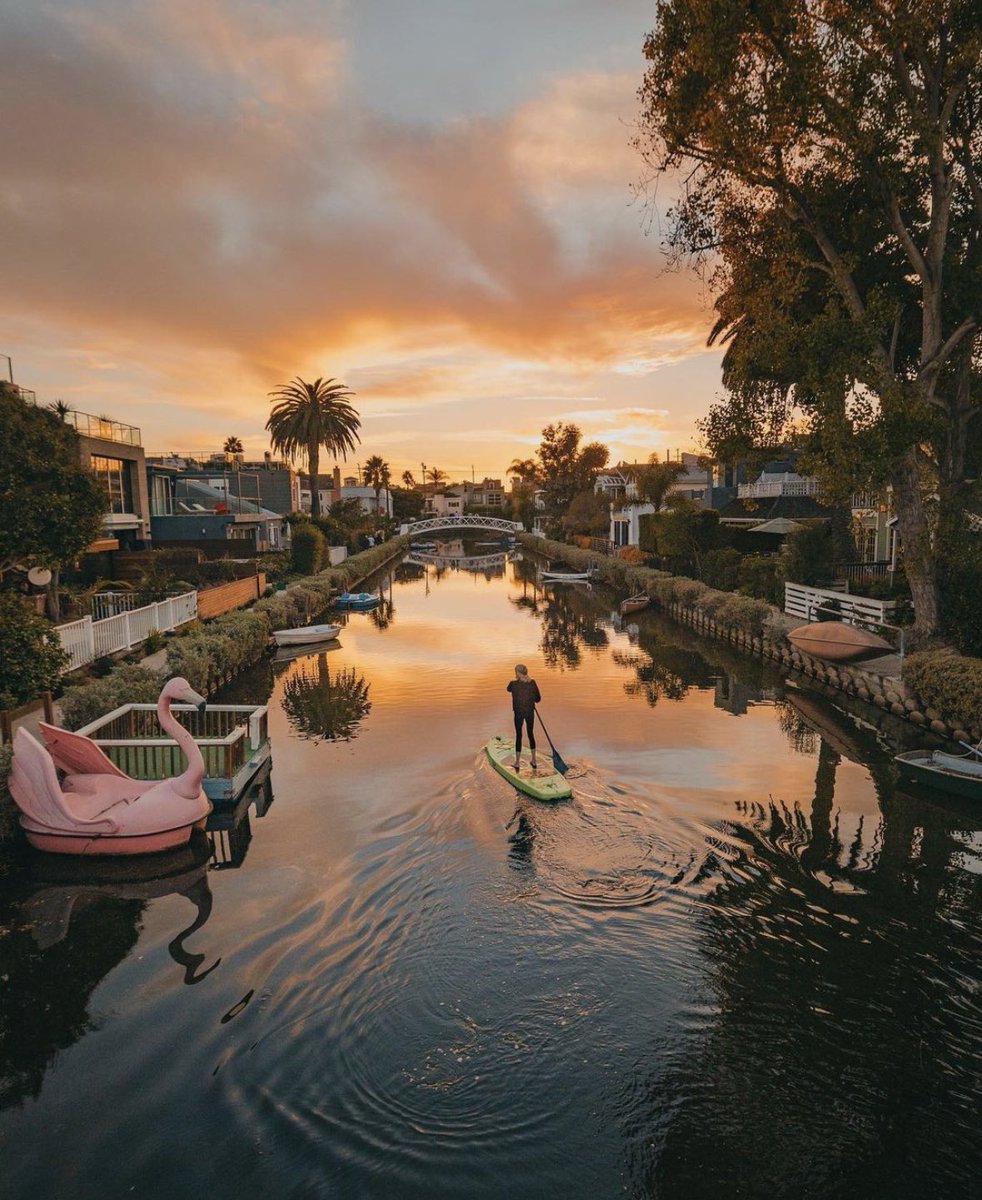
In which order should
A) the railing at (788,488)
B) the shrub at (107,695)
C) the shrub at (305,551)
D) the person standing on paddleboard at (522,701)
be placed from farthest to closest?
1. the shrub at (305,551)
2. the railing at (788,488)
3. the shrub at (107,695)
4. the person standing on paddleboard at (522,701)

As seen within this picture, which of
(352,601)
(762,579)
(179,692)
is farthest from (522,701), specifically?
(352,601)

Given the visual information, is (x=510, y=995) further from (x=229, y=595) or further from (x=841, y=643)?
(x=229, y=595)

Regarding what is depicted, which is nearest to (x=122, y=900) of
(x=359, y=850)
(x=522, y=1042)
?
(x=359, y=850)

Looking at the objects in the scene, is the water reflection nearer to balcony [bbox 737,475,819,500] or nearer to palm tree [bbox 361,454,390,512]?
balcony [bbox 737,475,819,500]

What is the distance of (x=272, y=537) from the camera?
2328 inches

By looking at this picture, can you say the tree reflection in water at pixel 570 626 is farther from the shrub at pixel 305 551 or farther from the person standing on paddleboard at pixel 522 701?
the shrub at pixel 305 551

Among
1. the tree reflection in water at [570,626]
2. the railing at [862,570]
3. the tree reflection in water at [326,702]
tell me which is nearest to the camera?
the tree reflection in water at [326,702]

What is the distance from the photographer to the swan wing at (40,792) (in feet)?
36.6

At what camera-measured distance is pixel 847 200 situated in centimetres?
2172

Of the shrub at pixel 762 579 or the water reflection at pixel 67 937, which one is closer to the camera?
the water reflection at pixel 67 937

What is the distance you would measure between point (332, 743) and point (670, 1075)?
12.9 meters

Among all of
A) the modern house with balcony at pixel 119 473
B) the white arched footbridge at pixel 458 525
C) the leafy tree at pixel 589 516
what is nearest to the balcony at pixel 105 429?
the modern house with balcony at pixel 119 473

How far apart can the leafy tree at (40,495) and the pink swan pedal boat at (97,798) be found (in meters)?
5.85

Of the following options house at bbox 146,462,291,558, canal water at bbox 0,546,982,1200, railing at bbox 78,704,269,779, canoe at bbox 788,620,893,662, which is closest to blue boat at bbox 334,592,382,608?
house at bbox 146,462,291,558
